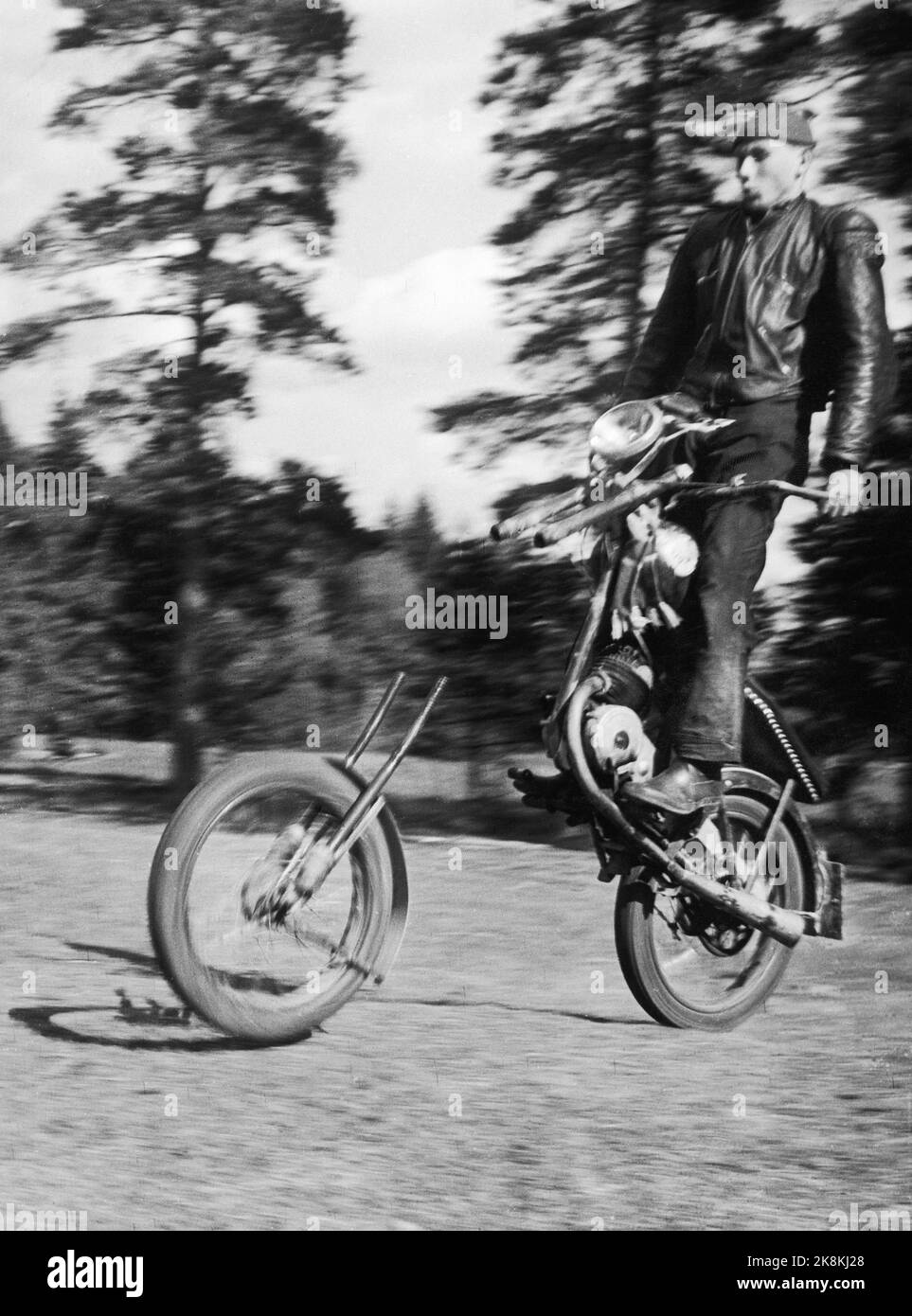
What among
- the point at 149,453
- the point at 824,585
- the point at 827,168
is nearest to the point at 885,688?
the point at 824,585

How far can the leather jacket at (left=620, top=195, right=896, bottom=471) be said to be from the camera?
3.85 meters

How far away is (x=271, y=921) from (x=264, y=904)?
0.04 metres

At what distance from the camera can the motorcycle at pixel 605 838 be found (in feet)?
12.3

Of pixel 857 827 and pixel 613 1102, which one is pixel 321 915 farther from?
pixel 857 827

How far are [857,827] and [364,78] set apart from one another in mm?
2103

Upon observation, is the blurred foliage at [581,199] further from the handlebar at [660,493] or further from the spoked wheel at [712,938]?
the spoked wheel at [712,938]

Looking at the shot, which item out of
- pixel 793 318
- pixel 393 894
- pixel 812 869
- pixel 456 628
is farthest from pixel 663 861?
pixel 793 318

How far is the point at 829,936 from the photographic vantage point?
12.8ft

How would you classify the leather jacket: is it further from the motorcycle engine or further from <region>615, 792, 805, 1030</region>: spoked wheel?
<region>615, 792, 805, 1030</region>: spoked wheel

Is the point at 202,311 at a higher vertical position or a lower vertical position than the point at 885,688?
higher

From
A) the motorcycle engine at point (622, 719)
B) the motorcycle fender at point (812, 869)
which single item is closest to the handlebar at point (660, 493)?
the motorcycle engine at point (622, 719)

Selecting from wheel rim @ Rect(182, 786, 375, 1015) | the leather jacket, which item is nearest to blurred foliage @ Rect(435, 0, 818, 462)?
the leather jacket

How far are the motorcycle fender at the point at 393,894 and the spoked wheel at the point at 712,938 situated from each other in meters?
0.49
